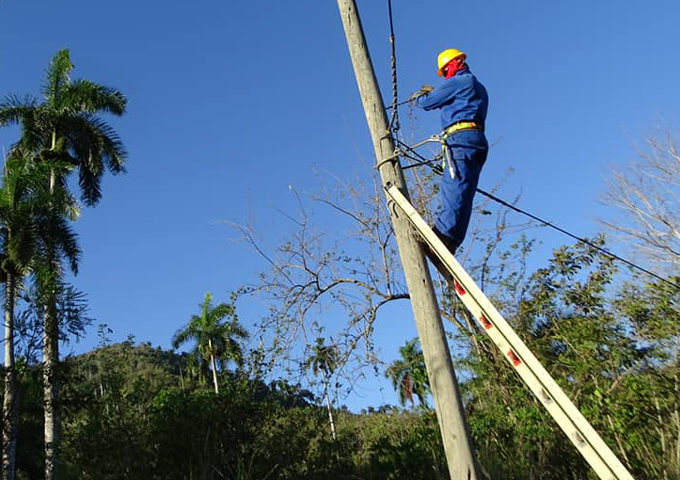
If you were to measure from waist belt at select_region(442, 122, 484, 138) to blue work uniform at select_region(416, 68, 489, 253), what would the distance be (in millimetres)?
13

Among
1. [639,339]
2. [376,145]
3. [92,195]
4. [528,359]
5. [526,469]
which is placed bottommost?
[526,469]

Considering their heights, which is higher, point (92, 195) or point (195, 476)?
point (92, 195)

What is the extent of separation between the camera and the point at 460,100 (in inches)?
137

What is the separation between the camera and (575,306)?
8.45 m

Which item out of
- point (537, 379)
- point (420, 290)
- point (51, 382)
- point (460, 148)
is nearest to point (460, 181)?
point (460, 148)

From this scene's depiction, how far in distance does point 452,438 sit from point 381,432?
786 cm

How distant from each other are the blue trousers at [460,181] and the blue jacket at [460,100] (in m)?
0.13

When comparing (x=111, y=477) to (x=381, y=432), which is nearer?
(x=111, y=477)

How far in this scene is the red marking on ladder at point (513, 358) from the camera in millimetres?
2475

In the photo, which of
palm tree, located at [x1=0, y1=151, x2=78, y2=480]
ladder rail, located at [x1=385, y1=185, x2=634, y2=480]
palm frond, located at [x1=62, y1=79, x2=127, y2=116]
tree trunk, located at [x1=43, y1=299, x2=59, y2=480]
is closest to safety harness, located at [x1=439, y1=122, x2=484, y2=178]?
ladder rail, located at [x1=385, y1=185, x2=634, y2=480]

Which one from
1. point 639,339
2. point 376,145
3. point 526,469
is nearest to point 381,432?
point 526,469

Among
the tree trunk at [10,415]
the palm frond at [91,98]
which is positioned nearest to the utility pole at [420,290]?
the tree trunk at [10,415]

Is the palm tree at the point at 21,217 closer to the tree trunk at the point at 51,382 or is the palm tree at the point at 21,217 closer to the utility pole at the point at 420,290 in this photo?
the tree trunk at the point at 51,382

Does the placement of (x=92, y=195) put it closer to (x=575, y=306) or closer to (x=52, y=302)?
(x=52, y=302)
